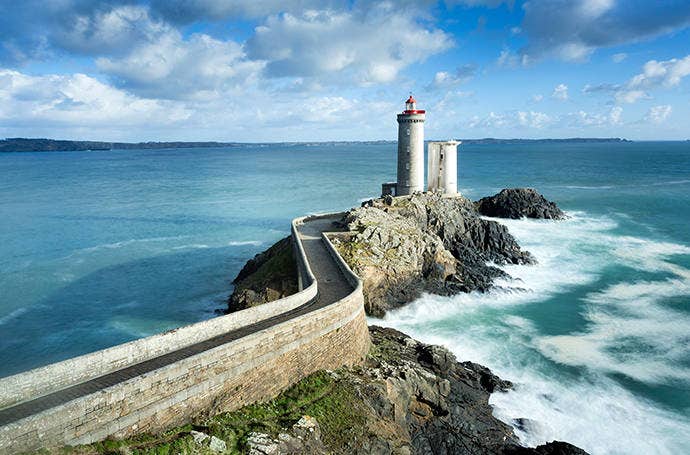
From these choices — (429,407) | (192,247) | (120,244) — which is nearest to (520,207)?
(192,247)

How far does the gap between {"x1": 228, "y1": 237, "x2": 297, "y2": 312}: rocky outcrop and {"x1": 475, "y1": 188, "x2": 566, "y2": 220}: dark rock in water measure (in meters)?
28.8

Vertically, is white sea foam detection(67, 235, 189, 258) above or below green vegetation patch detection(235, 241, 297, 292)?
below

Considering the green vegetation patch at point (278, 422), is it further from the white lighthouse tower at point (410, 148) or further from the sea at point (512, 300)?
the white lighthouse tower at point (410, 148)

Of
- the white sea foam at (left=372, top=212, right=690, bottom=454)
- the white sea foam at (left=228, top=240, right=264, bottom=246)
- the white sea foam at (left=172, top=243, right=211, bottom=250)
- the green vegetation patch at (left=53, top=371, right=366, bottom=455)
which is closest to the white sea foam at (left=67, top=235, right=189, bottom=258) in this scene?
the white sea foam at (left=172, top=243, right=211, bottom=250)

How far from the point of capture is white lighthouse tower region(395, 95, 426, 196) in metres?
40.9

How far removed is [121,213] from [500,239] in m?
45.9

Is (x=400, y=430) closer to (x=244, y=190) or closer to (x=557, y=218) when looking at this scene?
(x=557, y=218)

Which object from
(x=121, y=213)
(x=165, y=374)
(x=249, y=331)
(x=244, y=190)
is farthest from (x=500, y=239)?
(x=244, y=190)

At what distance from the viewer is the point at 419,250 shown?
30.0m

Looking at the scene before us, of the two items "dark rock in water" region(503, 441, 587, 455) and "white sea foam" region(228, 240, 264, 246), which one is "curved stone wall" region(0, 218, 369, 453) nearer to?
"dark rock in water" region(503, 441, 587, 455)

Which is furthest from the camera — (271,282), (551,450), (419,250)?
(419,250)

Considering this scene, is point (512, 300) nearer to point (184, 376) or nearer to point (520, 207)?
point (184, 376)

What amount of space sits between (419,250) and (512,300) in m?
6.26

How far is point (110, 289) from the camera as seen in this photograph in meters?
32.5
